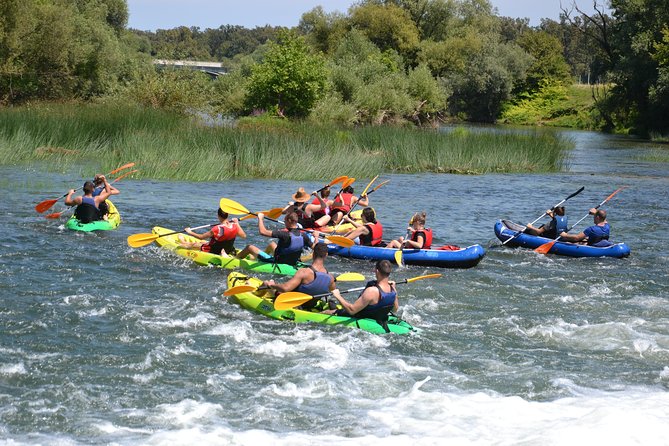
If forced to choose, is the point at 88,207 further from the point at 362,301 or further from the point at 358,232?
the point at 362,301

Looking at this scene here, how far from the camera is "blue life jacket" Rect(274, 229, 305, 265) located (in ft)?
44.1

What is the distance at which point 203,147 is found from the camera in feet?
77.8

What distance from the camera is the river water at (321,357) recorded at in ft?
26.4

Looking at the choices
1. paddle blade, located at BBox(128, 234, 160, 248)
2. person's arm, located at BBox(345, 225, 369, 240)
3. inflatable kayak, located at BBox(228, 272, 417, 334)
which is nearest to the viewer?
inflatable kayak, located at BBox(228, 272, 417, 334)

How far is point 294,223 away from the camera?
1359cm

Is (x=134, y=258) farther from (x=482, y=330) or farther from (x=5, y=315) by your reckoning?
(x=482, y=330)

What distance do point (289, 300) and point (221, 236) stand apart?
3.71 meters

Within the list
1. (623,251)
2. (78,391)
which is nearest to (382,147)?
(623,251)

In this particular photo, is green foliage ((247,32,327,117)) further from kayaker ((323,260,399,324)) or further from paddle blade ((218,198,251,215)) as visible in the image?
kayaker ((323,260,399,324))

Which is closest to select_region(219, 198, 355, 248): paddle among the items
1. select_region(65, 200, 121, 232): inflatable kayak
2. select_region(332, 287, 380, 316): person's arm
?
select_region(65, 200, 121, 232): inflatable kayak

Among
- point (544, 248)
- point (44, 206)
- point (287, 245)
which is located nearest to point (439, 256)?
point (544, 248)

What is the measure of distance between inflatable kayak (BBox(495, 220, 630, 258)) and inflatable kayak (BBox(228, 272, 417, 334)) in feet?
20.7

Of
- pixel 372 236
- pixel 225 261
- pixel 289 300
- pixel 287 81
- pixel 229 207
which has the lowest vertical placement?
pixel 225 261

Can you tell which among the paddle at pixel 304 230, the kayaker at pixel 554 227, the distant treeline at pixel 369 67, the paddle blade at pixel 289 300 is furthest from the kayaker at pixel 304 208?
the distant treeline at pixel 369 67
